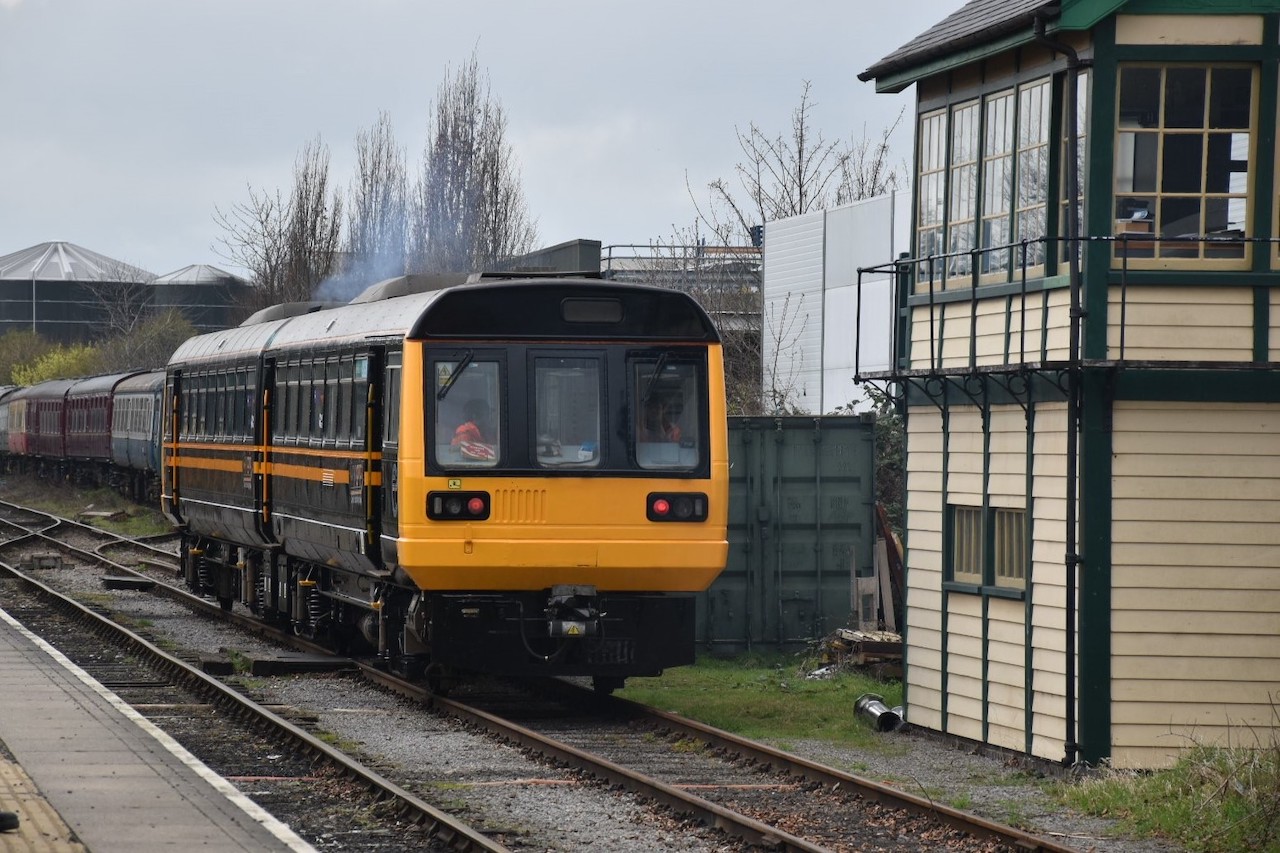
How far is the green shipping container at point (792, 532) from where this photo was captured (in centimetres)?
1877

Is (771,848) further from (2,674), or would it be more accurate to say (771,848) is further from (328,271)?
(328,271)

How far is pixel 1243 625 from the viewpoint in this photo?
460 inches

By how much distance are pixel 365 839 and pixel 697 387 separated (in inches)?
206

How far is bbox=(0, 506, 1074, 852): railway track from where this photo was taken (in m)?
9.53

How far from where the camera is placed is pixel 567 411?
13898mm

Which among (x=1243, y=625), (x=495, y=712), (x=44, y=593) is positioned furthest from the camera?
(x=44, y=593)

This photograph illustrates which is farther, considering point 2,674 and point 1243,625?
point 2,674

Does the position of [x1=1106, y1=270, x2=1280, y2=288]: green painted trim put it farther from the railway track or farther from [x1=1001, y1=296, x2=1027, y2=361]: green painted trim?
the railway track

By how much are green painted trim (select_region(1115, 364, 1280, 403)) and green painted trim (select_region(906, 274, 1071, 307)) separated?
0.71m

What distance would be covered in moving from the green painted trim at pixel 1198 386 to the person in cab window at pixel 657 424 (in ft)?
11.3

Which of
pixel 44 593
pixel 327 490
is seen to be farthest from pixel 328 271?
pixel 327 490

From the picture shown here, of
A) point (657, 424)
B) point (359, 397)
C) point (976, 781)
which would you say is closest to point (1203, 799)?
point (976, 781)

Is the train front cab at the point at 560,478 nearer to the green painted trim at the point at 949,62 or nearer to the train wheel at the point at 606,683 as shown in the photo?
the train wheel at the point at 606,683

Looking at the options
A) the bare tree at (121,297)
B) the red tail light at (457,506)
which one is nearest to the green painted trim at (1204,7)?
the red tail light at (457,506)
